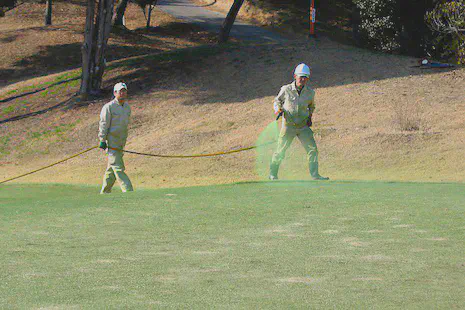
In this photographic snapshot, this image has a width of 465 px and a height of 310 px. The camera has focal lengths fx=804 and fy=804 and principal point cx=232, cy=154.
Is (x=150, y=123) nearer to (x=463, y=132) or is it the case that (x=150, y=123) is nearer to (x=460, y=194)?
(x=463, y=132)

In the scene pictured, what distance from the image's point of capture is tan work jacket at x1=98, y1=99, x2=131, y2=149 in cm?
1439

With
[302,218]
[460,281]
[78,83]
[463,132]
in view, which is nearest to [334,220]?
[302,218]

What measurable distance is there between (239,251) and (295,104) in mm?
7436

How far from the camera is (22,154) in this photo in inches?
992

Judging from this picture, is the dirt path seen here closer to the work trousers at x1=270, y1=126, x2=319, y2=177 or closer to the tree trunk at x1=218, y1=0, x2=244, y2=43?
the tree trunk at x1=218, y1=0, x2=244, y2=43

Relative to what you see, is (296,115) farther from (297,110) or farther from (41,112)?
(41,112)

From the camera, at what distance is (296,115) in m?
15.2

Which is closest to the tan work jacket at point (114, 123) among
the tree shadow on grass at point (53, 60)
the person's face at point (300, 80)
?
the person's face at point (300, 80)

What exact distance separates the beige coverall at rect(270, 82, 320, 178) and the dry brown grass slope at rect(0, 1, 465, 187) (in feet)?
10.4

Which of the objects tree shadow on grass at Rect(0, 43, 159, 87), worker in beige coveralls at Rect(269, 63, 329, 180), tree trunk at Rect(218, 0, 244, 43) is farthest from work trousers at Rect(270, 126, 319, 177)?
tree trunk at Rect(218, 0, 244, 43)

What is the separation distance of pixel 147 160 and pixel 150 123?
4.73m

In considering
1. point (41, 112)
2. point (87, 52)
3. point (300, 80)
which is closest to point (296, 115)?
point (300, 80)

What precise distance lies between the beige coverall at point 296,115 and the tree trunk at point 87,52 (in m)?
15.7

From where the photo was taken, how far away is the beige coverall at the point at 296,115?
49.6 feet
